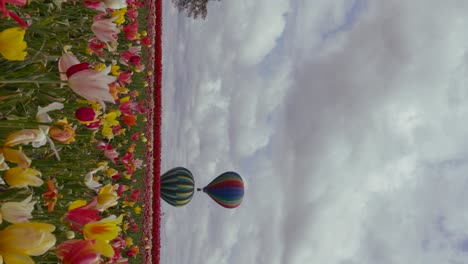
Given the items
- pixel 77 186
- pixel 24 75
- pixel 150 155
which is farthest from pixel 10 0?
pixel 150 155

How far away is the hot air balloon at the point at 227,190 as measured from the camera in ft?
59.5

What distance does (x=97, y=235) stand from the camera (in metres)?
2.30

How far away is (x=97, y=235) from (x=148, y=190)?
32.7 ft

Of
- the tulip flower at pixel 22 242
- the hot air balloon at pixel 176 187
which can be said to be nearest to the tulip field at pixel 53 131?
the tulip flower at pixel 22 242

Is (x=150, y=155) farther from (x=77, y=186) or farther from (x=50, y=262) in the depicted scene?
(x=50, y=262)

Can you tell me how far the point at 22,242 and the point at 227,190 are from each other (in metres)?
16.5

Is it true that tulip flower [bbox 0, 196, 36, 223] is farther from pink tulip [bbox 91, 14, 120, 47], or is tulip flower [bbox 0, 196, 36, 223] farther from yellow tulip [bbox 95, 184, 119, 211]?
pink tulip [bbox 91, 14, 120, 47]

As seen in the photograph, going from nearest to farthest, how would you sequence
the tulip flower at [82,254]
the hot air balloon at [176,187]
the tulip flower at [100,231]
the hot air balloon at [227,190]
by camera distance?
the tulip flower at [82,254] < the tulip flower at [100,231] < the hot air balloon at [176,187] < the hot air balloon at [227,190]

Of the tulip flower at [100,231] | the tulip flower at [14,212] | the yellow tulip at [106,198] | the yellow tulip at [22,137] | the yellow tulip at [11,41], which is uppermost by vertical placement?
the yellow tulip at [11,41]

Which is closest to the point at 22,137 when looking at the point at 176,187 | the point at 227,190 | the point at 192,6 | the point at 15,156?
the point at 15,156

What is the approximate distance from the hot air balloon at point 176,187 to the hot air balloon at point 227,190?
2162 millimetres

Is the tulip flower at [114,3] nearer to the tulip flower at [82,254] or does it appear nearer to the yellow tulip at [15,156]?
the yellow tulip at [15,156]

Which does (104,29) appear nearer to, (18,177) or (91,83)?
(91,83)

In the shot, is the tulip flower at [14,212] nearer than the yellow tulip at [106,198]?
Yes
